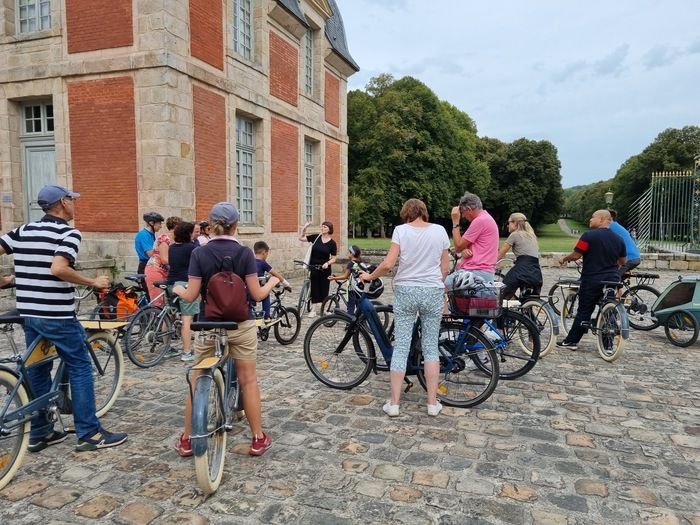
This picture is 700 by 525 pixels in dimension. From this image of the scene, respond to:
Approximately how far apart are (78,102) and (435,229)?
10.6 metres

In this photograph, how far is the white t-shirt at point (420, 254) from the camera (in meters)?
4.29

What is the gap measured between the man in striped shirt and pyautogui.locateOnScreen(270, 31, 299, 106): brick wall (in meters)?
12.9

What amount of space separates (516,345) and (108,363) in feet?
14.1

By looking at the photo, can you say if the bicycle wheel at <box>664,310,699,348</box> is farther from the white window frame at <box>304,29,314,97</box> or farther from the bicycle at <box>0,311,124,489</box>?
the white window frame at <box>304,29,314,97</box>

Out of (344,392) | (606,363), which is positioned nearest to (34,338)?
(344,392)

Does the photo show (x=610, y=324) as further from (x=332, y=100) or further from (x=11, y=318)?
(x=332, y=100)

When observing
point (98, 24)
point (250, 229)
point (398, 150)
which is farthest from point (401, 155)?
point (98, 24)

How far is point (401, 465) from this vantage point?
350 centimetres

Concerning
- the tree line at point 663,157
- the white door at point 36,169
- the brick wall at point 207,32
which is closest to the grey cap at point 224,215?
the brick wall at point 207,32

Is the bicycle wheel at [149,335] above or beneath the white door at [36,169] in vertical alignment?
beneath

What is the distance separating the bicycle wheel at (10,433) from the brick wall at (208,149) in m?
9.06

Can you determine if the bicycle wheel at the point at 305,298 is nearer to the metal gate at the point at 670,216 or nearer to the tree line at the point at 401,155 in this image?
the metal gate at the point at 670,216

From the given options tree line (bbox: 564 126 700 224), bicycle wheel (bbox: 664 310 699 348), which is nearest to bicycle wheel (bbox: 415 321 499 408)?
bicycle wheel (bbox: 664 310 699 348)

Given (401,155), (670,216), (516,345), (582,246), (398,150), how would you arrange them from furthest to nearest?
(398,150)
(401,155)
(670,216)
(582,246)
(516,345)
